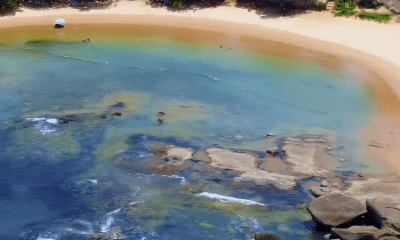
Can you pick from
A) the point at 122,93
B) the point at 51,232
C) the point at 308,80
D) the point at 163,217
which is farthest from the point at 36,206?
the point at 308,80

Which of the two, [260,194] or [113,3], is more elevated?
[113,3]

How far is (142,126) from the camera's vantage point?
37781 millimetres

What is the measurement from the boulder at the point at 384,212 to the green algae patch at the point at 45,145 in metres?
19.0

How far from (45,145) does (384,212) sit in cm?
2236

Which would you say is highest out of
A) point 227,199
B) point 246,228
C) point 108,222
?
point 227,199

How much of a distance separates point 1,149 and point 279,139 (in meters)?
19.1

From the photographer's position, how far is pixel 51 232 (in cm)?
2683

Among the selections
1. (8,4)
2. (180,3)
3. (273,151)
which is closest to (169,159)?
(273,151)

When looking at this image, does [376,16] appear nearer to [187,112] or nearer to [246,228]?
[187,112]

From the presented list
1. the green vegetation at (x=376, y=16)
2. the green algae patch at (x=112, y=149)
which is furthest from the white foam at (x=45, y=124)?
the green vegetation at (x=376, y=16)

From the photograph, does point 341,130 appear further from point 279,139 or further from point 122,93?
point 122,93

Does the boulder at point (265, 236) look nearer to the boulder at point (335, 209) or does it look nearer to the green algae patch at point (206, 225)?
the boulder at point (335, 209)

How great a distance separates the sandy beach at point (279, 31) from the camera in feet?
154

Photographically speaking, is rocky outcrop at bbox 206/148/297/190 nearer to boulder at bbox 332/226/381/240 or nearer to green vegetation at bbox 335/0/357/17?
boulder at bbox 332/226/381/240
